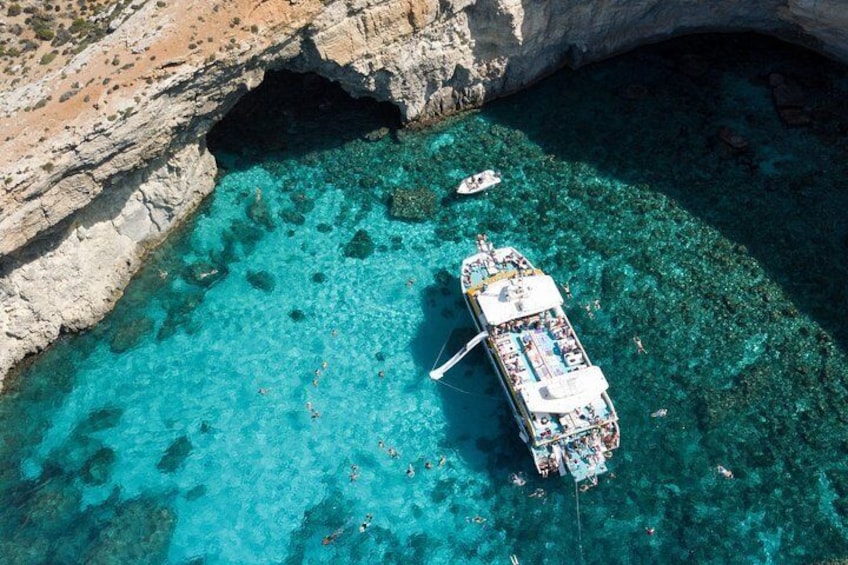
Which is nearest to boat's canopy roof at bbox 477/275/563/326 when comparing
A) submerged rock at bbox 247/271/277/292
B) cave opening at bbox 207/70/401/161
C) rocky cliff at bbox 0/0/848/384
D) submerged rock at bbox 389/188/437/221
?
submerged rock at bbox 389/188/437/221

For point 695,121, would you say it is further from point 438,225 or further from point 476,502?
point 476,502

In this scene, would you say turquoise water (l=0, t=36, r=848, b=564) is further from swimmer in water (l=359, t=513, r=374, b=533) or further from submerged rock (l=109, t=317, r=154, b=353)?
swimmer in water (l=359, t=513, r=374, b=533)

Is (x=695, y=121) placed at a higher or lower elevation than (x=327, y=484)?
higher

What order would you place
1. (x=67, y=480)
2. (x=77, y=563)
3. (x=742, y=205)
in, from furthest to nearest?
1. (x=742, y=205)
2. (x=67, y=480)
3. (x=77, y=563)

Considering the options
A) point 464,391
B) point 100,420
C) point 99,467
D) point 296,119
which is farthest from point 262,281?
point 464,391

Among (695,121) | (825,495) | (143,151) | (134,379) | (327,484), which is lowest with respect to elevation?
(825,495)

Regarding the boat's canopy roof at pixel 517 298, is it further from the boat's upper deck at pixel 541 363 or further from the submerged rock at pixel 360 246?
the submerged rock at pixel 360 246

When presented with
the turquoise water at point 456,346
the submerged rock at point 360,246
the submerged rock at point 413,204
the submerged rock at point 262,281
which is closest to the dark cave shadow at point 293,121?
the turquoise water at point 456,346

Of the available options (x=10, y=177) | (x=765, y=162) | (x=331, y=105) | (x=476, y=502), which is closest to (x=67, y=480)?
(x=10, y=177)
